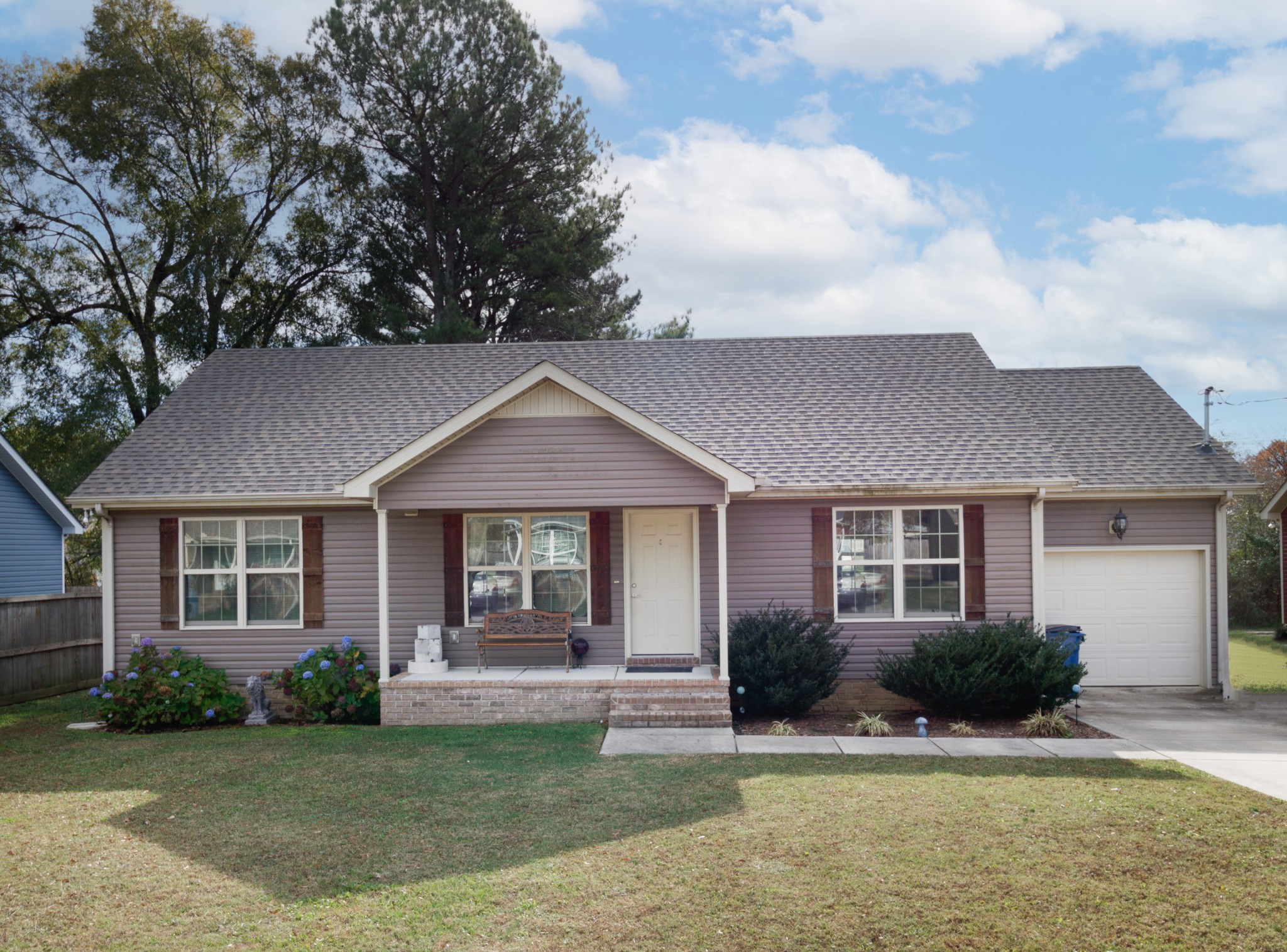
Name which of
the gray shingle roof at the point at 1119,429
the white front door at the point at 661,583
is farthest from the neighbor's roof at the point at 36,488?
the gray shingle roof at the point at 1119,429

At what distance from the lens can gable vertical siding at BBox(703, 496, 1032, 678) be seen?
12.0m

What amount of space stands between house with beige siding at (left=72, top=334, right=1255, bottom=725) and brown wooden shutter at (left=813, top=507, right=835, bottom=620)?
0.04 m

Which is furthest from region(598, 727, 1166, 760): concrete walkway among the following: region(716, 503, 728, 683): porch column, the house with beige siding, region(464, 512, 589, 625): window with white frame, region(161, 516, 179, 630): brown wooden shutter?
region(161, 516, 179, 630): brown wooden shutter

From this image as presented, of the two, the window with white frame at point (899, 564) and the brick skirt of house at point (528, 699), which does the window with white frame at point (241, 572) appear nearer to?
the brick skirt of house at point (528, 699)

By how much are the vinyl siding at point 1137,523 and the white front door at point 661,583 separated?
5403 mm

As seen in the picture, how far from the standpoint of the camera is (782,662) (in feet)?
35.6

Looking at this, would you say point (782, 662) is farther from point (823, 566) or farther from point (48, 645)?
point (48, 645)

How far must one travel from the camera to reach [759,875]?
5723 mm

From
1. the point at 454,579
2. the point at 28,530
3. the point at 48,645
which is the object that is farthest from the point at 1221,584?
the point at 28,530

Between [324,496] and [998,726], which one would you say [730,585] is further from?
[324,496]

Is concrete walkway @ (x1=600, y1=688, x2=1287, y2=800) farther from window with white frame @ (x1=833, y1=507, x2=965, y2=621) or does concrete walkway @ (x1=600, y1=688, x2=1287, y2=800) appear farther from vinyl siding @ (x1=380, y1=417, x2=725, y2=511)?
vinyl siding @ (x1=380, y1=417, x2=725, y2=511)

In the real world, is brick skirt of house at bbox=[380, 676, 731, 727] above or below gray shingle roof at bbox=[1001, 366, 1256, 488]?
below

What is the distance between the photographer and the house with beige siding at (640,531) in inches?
429

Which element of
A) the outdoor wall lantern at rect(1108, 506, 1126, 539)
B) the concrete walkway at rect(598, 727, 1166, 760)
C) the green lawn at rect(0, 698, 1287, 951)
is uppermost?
the outdoor wall lantern at rect(1108, 506, 1126, 539)
